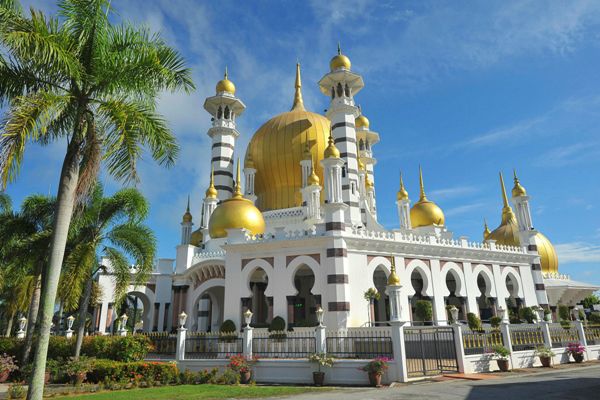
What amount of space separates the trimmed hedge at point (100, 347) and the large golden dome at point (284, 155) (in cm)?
1650

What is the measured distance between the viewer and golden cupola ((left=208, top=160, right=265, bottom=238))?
89.6 feet

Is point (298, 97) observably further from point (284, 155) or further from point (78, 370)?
point (78, 370)

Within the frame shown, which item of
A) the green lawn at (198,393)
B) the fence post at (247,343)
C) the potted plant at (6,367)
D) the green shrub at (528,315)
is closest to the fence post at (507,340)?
the green lawn at (198,393)

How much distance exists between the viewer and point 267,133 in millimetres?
36281

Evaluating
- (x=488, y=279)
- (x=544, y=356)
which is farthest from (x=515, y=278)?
(x=544, y=356)

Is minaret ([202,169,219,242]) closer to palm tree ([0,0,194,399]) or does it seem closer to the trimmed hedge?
the trimmed hedge

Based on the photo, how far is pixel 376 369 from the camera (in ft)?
47.8

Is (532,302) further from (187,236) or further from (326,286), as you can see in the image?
(187,236)

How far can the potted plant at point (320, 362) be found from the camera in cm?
1541

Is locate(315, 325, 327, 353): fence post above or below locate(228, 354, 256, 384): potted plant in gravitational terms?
above


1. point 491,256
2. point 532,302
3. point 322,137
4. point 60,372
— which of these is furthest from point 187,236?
point 532,302

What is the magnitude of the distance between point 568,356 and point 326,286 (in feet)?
38.5

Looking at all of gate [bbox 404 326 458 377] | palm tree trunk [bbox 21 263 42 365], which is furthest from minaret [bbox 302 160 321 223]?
palm tree trunk [bbox 21 263 42 365]

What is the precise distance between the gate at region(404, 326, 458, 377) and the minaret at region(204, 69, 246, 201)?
22.2 metres
